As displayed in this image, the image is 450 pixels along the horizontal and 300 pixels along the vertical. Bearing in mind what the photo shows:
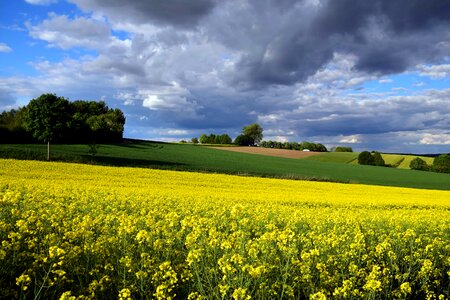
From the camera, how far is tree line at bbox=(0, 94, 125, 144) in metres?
44.5

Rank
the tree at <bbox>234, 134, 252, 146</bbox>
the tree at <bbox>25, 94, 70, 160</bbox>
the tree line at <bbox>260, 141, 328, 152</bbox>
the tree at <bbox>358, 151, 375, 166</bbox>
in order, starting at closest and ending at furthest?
the tree at <bbox>25, 94, 70, 160</bbox>, the tree at <bbox>358, 151, 375, 166</bbox>, the tree line at <bbox>260, 141, 328, 152</bbox>, the tree at <bbox>234, 134, 252, 146</bbox>

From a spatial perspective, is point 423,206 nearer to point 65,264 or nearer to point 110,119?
point 65,264

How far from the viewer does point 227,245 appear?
205 inches

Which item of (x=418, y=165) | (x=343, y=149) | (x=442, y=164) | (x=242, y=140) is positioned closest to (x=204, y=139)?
(x=242, y=140)

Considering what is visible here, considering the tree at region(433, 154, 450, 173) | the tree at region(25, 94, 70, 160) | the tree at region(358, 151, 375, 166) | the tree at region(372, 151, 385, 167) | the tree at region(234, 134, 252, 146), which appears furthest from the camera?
the tree at region(234, 134, 252, 146)

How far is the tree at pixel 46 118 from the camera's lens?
44.0 m

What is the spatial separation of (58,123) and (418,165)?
75.1 meters

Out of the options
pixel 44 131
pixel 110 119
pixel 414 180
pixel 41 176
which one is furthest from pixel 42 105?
pixel 414 180

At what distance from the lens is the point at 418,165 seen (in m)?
85.0

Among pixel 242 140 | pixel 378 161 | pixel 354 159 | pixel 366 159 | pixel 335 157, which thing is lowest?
pixel 378 161

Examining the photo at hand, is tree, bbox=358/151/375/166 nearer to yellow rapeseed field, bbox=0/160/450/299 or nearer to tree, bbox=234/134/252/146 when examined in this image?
tree, bbox=234/134/252/146

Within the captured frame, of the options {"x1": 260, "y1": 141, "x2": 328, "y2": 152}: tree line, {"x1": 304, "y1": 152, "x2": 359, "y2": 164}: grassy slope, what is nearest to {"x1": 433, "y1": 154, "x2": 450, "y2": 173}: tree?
{"x1": 304, "y1": 152, "x2": 359, "y2": 164}: grassy slope

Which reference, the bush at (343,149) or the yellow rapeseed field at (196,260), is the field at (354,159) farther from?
the yellow rapeseed field at (196,260)

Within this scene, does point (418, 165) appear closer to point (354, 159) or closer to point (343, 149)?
point (354, 159)
